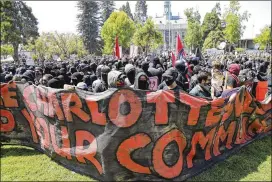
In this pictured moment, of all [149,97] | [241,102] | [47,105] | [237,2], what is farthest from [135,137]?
[237,2]

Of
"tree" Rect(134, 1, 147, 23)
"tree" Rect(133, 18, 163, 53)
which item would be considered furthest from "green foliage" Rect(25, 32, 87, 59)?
"tree" Rect(134, 1, 147, 23)

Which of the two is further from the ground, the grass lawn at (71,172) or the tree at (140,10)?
the tree at (140,10)

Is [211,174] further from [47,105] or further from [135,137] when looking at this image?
Answer: [47,105]

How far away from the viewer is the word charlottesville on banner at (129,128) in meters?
4.73

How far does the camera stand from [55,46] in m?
57.1

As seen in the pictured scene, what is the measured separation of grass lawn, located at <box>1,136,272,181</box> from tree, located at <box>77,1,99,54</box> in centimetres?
5837

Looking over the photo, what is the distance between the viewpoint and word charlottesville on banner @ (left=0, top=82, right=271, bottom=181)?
4730 millimetres

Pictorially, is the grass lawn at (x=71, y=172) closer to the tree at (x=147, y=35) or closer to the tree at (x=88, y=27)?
the tree at (x=147, y=35)

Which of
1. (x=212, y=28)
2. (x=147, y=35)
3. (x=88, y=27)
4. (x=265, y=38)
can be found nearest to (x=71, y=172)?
(x=147, y=35)

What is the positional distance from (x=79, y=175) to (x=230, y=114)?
3227 mm

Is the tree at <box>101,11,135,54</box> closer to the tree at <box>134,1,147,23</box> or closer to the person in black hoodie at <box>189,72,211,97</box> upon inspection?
the person in black hoodie at <box>189,72,211,97</box>

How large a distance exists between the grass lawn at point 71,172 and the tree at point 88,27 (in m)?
58.4

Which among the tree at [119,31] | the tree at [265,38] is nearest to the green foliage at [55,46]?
the tree at [119,31]

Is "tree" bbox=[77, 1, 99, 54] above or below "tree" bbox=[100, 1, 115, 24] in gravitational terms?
below
